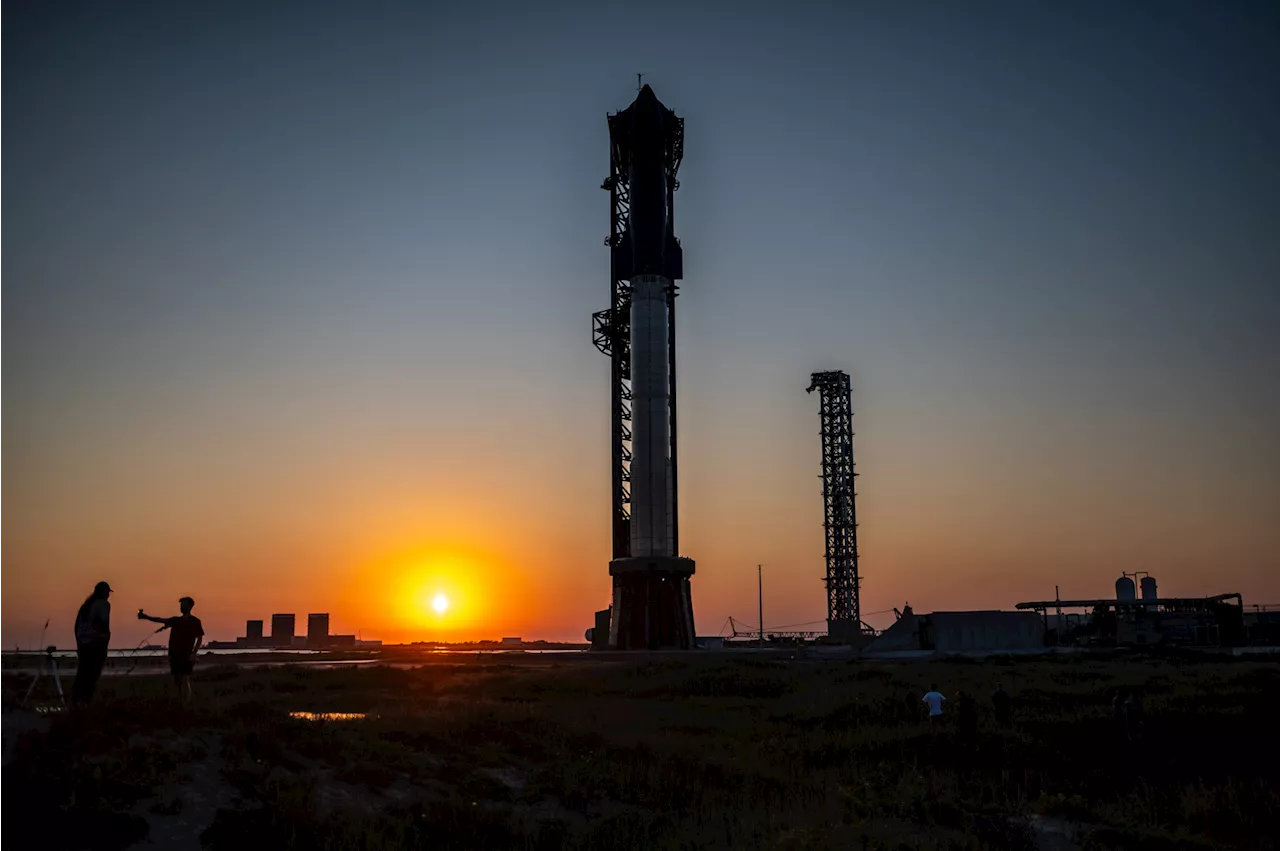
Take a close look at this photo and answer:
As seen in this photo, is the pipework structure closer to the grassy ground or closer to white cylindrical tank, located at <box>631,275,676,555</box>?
white cylindrical tank, located at <box>631,275,676,555</box>

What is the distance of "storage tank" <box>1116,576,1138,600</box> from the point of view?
325 ft

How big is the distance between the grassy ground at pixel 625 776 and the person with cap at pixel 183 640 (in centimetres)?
65

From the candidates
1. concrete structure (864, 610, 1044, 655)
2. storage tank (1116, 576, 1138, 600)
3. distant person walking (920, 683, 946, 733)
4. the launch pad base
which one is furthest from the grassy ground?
storage tank (1116, 576, 1138, 600)

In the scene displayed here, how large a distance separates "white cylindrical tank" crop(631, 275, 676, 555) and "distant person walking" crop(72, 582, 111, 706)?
46698 mm

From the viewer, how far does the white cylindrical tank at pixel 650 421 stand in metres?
64.2

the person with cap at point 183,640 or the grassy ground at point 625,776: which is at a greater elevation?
the person with cap at point 183,640

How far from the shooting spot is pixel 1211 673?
44906 mm

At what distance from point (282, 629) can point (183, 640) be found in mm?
132480

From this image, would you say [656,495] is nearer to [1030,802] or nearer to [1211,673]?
[1211,673]

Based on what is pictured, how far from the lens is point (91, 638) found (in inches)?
706

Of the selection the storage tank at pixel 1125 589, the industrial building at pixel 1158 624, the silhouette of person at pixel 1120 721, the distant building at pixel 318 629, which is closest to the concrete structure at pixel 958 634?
the industrial building at pixel 1158 624

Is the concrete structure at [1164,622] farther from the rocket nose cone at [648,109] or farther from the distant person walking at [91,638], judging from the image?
the distant person walking at [91,638]

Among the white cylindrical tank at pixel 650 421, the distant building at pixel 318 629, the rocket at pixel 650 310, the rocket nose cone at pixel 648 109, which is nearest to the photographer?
the white cylindrical tank at pixel 650 421

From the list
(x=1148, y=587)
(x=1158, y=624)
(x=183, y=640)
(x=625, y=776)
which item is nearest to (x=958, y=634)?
(x=1158, y=624)
